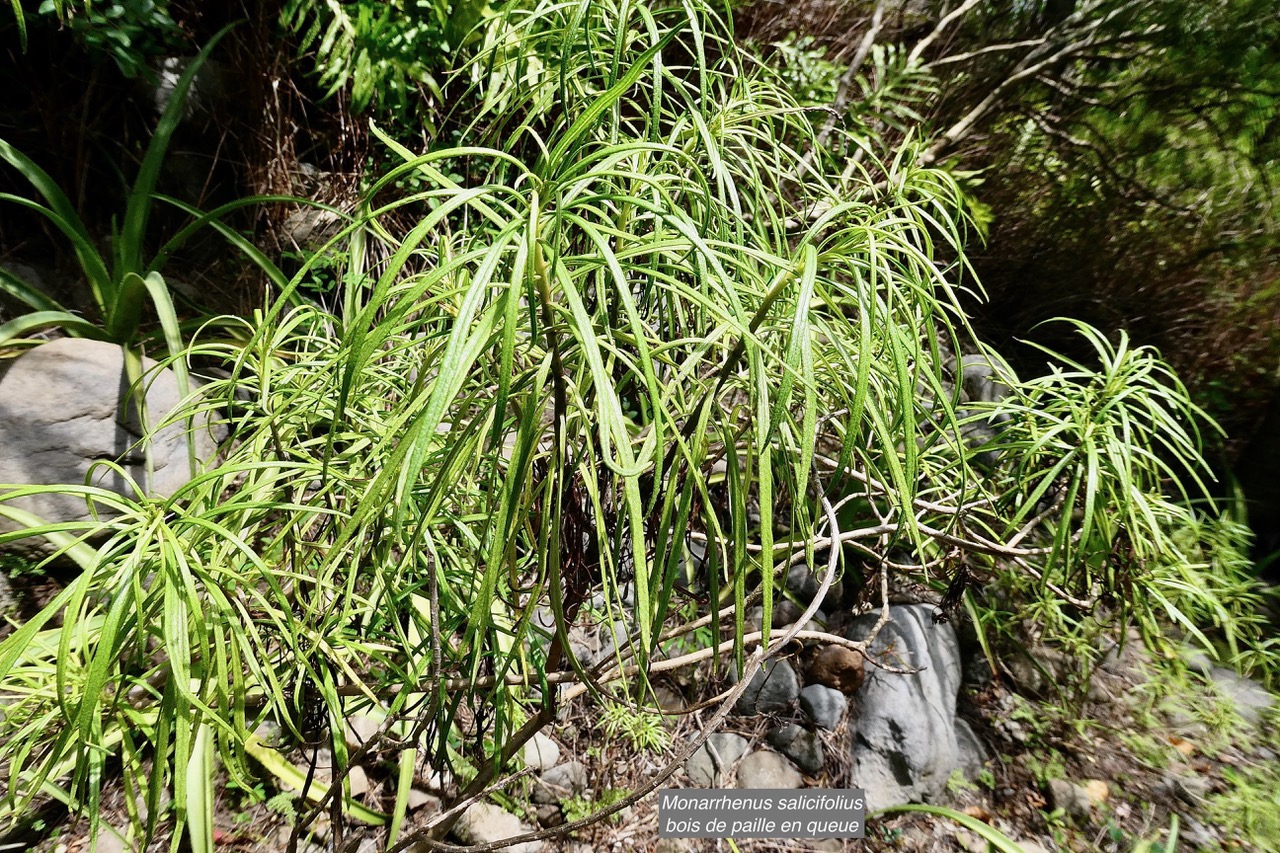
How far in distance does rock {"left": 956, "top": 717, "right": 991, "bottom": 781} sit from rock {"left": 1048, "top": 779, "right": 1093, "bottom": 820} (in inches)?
6.0

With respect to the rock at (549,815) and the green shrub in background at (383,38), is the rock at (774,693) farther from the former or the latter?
the green shrub in background at (383,38)

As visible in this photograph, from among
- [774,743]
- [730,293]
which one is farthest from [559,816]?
[730,293]

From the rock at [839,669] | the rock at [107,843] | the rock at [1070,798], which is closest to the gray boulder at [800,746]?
the rock at [839,669]

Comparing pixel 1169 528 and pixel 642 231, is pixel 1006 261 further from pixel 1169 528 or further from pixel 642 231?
pixel 642 231

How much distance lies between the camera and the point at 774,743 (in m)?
1.60

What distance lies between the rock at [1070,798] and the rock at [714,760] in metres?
0.79

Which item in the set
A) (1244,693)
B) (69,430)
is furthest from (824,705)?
(69,430)

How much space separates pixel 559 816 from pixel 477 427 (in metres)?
1.13

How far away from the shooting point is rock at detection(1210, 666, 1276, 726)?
5.85 feet

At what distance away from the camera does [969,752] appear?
5.50 feet

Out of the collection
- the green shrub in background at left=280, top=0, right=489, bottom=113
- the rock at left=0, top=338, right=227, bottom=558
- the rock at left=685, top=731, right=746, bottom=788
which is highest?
the green shrub in background at left=280, top=0, right=489, bottom=113

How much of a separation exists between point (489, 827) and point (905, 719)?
1.00 m

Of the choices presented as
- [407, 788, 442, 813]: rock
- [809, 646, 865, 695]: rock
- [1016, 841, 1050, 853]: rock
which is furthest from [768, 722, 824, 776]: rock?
[407, 788, 442, 813]: rock

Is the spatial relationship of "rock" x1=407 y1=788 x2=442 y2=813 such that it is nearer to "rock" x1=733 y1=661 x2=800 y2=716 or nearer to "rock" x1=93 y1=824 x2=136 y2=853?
"rock" x1=93 y1=824 x2=136 y2=853
